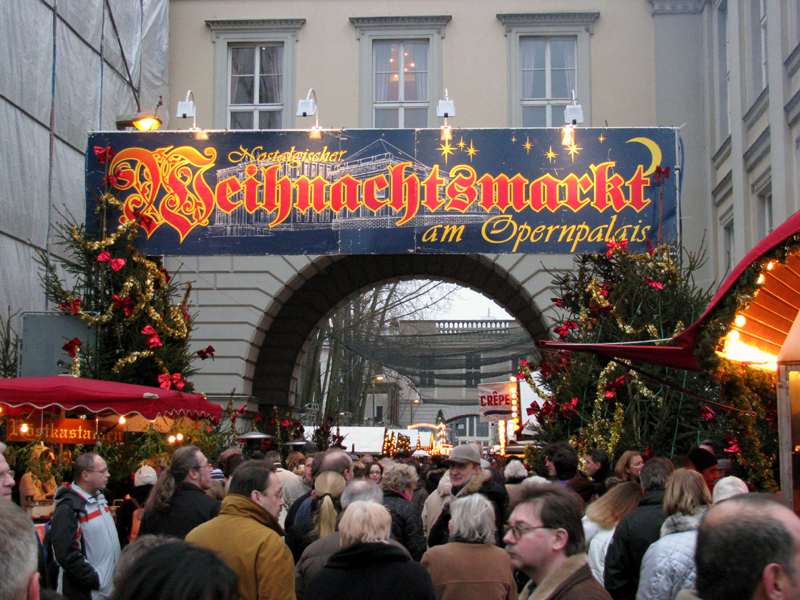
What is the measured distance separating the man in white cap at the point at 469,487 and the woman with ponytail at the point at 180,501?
1.82 metres

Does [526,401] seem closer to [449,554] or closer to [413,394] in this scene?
[449,554]

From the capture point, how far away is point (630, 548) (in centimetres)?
534

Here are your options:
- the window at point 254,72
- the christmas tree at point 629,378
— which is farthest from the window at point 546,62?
the christmas tree at point 629,378

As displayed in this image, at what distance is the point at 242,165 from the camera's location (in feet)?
40.6

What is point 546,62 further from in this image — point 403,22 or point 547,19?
point 403,22

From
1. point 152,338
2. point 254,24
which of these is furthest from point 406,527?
point 254,24

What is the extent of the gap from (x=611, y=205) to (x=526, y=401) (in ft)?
16.0

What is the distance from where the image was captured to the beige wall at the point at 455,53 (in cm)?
1961

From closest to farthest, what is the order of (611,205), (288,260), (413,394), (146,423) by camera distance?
(146,423), (611,205), (288,260), (413,394)

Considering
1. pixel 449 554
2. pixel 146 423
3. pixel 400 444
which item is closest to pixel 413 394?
pixel 400 444

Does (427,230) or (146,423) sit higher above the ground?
(427,230)

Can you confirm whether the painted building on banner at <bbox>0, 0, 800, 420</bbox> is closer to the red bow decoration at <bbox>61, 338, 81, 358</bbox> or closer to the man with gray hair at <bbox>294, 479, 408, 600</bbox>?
the red bow decoration at <bbox>61, 338, 81, 358</bbox>

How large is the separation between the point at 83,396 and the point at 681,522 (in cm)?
575

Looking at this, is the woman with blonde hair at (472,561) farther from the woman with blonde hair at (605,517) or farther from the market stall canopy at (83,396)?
the market stall canopy at (83,396)
